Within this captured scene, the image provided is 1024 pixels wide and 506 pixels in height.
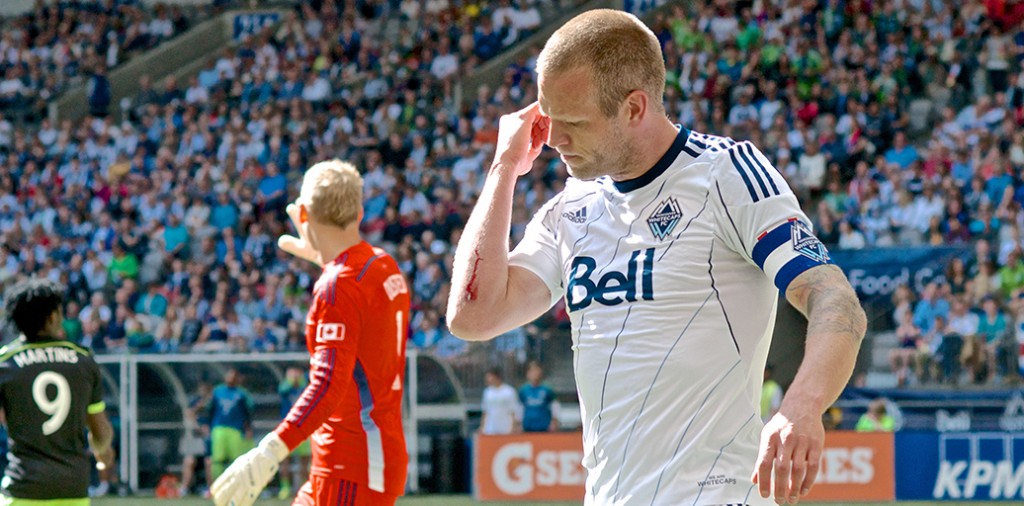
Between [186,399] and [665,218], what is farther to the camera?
[186,399]

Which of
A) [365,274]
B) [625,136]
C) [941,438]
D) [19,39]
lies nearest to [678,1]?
[941,438]

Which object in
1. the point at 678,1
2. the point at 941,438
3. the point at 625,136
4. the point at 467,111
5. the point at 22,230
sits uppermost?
the point at 678,1

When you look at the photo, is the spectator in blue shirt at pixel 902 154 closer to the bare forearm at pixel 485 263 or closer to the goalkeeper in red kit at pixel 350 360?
the goalkeeper in red kit at pixel 350 360

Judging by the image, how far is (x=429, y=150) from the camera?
24.0 metres

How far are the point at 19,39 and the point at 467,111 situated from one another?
11.7m

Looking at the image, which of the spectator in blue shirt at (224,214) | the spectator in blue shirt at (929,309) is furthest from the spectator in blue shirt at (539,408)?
the spectator in blue shirt at (224,214)

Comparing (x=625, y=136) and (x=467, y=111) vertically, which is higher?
(x=467, y=111)

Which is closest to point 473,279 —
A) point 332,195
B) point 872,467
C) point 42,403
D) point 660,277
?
point 660,277

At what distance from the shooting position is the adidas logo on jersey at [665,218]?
3404 mm

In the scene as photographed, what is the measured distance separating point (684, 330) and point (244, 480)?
204 cm

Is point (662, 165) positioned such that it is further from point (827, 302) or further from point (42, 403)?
point (42, 403)

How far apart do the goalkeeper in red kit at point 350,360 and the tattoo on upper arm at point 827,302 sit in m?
2.62

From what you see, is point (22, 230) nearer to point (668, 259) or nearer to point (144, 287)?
point (144, 287)

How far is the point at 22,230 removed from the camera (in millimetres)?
24844
